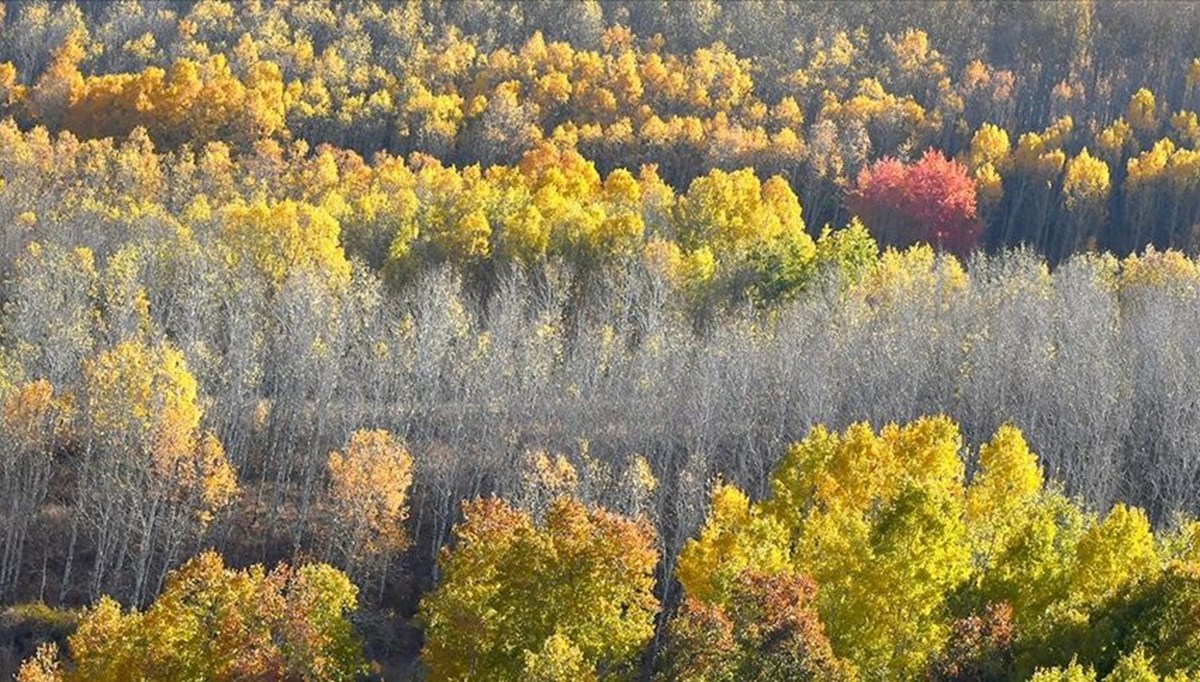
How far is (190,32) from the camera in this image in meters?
141

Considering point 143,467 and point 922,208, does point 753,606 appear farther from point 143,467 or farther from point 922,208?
point 922,208

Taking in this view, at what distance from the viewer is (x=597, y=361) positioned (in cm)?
6662

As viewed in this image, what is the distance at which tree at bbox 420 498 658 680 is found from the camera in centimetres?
3916

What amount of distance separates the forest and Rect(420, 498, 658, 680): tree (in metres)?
0.11

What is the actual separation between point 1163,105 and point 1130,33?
1632 centimetres

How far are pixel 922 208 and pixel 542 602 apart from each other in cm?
7182

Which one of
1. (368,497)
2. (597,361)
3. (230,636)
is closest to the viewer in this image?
(230,636)

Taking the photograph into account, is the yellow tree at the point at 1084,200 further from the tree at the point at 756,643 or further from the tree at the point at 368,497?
the tree at the point at 756,643

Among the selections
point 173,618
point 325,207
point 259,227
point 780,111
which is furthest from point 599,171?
point 173,618

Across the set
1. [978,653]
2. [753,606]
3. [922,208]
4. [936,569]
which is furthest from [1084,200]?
[753,606]

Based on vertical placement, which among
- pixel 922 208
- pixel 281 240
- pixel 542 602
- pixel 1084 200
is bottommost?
pixel 542 602

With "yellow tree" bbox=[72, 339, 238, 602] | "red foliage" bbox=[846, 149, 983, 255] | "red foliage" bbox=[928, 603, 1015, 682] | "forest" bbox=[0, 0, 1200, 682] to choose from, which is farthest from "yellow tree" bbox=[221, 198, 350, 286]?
"red foliage" bbox=[928, 603, 1015, 682]

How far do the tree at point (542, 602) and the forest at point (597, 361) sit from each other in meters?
0.11

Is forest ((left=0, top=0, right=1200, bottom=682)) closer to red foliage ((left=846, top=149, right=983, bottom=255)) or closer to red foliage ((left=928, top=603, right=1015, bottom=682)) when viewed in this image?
red foliage ((left=928, top=603, right=1015, bottom=682))
